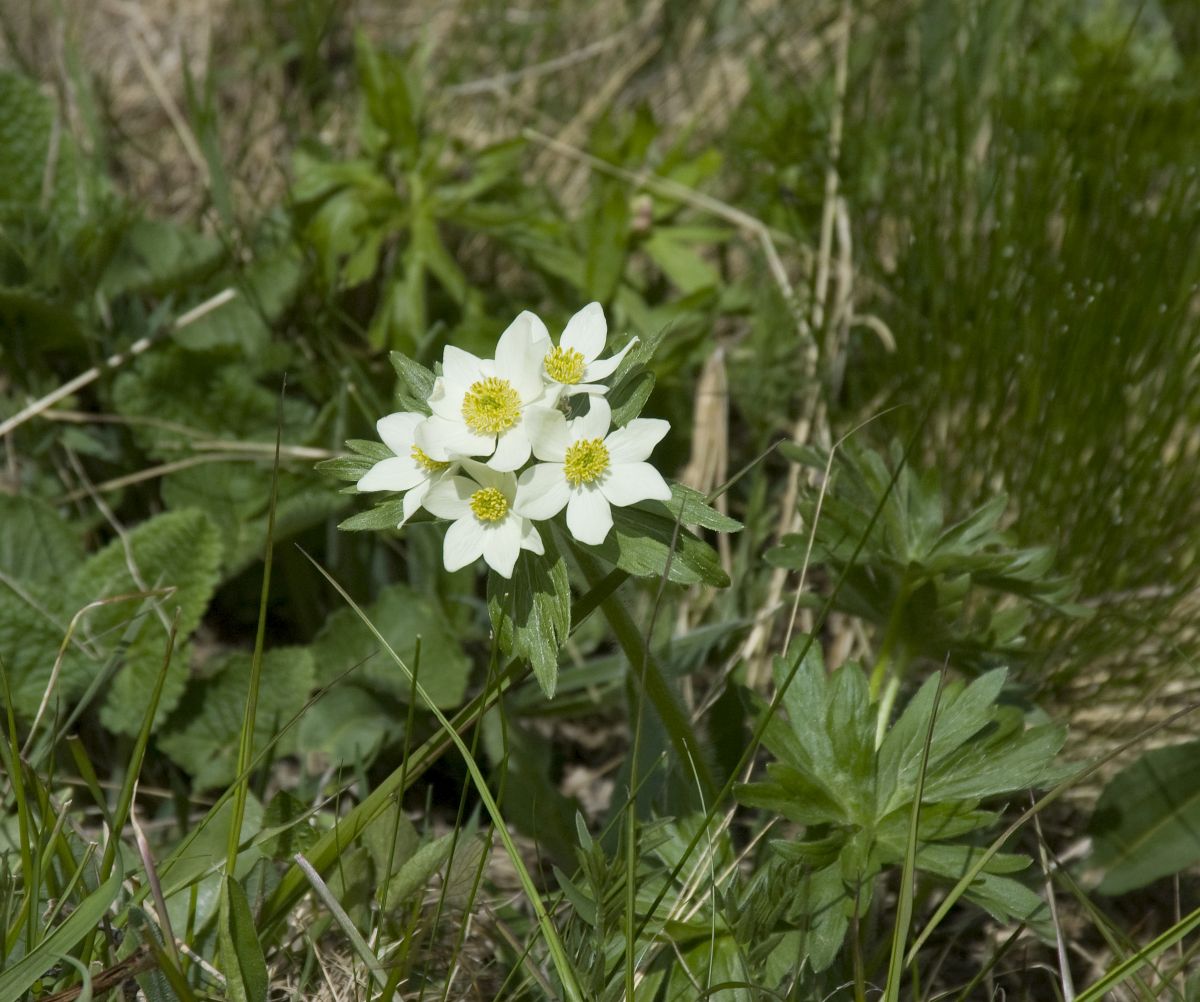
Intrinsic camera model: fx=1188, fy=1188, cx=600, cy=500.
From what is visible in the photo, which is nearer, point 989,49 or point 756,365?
point 756,365

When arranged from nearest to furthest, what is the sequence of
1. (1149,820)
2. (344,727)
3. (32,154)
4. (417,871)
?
(417,871), (1149,820), (344,727), (32,154)

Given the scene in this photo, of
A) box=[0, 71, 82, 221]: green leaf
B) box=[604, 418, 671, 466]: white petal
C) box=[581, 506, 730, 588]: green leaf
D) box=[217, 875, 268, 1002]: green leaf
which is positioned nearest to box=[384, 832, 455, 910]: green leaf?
box=[217, 875, 268, 1002]: green leaf

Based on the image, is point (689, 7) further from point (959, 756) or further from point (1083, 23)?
point (959, 756)

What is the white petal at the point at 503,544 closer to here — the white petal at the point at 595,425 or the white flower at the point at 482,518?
the white flower at the point at 482,518

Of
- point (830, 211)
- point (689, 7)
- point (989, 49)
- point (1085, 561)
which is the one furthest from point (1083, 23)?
point (1085, 561)

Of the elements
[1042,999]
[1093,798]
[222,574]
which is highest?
[222,574]

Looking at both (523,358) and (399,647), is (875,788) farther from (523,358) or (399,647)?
(399,647)

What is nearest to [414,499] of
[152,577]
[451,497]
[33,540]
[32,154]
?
[451,497]
